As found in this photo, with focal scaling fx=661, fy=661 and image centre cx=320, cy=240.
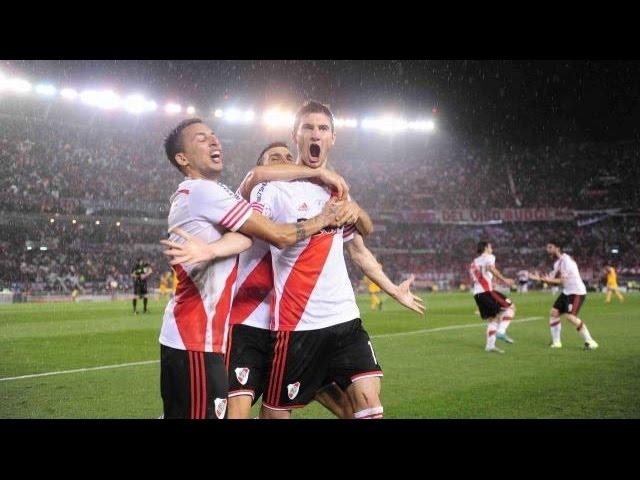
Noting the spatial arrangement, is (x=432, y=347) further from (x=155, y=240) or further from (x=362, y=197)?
(x=362, y=197)

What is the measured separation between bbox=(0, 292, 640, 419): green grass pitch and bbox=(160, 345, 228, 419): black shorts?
3508 mm

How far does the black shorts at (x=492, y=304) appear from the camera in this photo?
11766mm

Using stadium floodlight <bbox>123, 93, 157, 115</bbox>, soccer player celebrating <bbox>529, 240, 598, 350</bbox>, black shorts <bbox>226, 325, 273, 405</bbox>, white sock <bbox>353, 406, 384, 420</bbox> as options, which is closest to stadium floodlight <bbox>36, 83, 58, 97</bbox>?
stadium floodlight <bbox>123, 93, 157, 115</bbox>

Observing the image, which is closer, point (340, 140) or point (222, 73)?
point (222, 73)

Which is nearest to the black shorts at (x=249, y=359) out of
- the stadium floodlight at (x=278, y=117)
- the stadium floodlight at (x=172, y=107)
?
the stadium floodlight at (x=172, y=107)

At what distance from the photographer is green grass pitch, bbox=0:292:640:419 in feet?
22.0

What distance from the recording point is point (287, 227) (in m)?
3.56

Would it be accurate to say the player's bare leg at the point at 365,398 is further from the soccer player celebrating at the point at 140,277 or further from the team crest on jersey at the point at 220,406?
the soccer player celebrating at the point at 140,277

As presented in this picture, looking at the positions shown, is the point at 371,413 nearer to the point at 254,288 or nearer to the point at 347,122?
the point at 254,288

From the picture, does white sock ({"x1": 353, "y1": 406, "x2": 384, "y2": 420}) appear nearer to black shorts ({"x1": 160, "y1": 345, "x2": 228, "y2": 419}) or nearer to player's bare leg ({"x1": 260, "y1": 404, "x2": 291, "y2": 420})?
player's bare leg ({"x1": 260, "y1": 404, "x2": 291, "y2": 420})

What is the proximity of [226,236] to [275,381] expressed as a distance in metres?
1.05

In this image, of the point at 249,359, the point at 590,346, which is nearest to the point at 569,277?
the point at 590,346

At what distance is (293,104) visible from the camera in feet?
135

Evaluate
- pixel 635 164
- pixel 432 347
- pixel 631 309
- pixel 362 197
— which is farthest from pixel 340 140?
pixel 432 347
